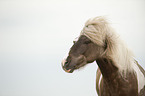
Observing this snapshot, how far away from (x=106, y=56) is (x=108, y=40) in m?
0.10

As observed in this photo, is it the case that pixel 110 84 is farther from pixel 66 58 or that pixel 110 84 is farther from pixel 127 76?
pixel 66 58

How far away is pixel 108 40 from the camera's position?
1189 millimetres

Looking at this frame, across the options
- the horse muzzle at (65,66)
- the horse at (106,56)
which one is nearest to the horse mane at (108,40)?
the horse at (106,56)

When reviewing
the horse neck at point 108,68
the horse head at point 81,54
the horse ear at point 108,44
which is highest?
the horse head at point 81,54

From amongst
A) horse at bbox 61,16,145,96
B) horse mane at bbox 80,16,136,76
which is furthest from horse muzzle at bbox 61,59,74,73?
horse mane at bbox 80,16,136,76

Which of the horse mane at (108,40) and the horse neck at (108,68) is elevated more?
the horse mane at (108,40)

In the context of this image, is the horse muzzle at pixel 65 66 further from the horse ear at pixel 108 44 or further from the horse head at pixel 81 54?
the horse ear at pixel 108 44

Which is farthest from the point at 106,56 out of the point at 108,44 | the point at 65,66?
the point at 65,66

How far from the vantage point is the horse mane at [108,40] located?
3.84 ft

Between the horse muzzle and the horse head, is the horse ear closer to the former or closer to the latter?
the horse head

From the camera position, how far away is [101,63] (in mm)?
1234

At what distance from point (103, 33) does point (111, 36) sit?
2.1 inches

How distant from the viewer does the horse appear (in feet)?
3.78

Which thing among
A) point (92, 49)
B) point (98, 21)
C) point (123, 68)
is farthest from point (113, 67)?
point (98, 21)
